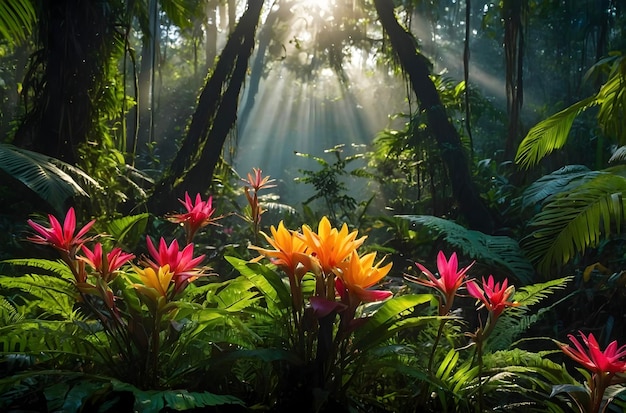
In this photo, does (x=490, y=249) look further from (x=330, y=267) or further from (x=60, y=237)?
(x=60, y=237)

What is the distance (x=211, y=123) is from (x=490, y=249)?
9.59ft

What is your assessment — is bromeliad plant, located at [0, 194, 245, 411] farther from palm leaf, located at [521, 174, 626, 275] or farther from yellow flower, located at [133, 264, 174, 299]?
palm leaf, located at [521, 174, 626, 275]

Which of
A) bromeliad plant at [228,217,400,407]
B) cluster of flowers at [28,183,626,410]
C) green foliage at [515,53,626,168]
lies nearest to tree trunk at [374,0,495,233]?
green foliage at [515,53,626,168]

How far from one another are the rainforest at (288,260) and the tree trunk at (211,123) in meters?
0.02

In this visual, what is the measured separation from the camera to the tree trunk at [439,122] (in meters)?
5.29

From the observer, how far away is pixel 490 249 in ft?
12.4

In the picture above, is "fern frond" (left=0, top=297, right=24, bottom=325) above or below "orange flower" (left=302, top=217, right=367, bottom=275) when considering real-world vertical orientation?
below

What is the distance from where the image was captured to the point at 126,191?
5.12m

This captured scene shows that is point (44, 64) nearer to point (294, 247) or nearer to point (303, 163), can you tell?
point (294, 247)

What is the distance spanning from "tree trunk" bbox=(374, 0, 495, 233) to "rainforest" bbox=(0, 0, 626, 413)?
22mm

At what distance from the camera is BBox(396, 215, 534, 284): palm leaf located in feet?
11.7

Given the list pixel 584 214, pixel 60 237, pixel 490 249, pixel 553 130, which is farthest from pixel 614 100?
pixel 60 237

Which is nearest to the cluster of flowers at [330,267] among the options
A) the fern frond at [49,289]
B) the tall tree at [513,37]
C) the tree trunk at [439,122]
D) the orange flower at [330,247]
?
the orange flower at [330,247]

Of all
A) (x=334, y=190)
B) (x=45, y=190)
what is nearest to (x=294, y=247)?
(x=45, y=190)
